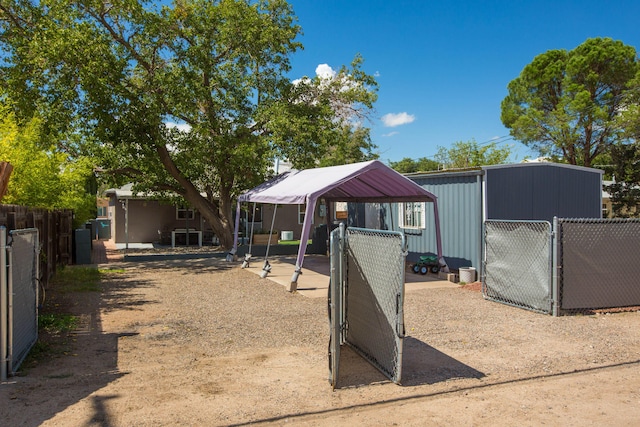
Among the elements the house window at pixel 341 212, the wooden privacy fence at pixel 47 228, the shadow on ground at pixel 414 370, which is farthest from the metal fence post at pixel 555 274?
the house window at pixel 341 212

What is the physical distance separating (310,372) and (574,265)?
533cm

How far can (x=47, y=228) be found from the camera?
36.8 ft

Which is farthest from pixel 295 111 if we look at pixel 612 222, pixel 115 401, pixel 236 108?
pixel 115 401

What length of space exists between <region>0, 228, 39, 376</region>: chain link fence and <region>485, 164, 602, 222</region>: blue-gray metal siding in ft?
31.3

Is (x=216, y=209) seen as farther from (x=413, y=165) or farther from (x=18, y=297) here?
(x=413, y=165)

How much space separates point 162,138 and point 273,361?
12489 mm

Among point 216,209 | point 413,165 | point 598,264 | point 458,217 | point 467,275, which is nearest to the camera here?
point 598,264

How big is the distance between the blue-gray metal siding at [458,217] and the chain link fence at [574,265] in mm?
3138

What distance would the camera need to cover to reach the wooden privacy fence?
24.8 feet

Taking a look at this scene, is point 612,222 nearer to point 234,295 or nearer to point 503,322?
point 503,322

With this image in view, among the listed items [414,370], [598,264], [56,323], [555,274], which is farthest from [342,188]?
[414,370]

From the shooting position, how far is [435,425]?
13.6 ft

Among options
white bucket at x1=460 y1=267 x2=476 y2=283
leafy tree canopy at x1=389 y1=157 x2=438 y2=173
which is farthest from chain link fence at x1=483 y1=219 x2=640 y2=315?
leafy tree canopy at x1=389 y1=157 x2=438 y2=173

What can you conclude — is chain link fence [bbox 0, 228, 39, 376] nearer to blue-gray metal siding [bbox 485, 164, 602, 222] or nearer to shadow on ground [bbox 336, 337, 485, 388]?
shadow on ground [bbox 336, 337, 485, 388]
